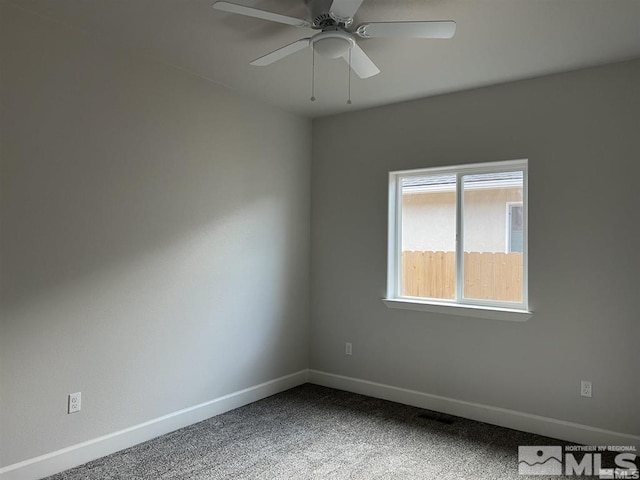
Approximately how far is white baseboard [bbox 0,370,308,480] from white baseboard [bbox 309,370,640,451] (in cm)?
62

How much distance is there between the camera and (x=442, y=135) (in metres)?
3.79

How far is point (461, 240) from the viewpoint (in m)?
3.78

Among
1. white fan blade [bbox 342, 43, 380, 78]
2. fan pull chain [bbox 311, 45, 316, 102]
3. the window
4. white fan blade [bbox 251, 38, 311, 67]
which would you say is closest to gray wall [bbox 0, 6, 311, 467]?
fan pull chain [bbox 311, 45, 316, 102]

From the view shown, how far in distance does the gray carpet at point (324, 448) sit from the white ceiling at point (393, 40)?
2573 millimetres

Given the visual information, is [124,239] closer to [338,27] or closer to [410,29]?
[338,27]

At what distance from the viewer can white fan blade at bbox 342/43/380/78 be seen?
2525 mm

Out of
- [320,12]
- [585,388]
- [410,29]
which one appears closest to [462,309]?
[585,388]

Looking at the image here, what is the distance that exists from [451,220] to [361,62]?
172cm

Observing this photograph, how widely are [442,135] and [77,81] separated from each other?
267 centimetres

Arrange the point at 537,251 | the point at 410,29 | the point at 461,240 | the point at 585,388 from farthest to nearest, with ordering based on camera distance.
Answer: the point at 461,240 < the point at 537,251 < the point at 585,388 < the point at 410,29

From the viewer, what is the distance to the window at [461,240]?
3.53m

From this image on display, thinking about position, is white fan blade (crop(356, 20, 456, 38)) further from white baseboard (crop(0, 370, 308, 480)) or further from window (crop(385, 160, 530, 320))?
white baseboard (crop(0, 370, 308, 480))

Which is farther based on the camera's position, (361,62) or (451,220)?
(451,220)

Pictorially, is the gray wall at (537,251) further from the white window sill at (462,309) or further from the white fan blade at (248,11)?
the white fan blade at (248,11)
